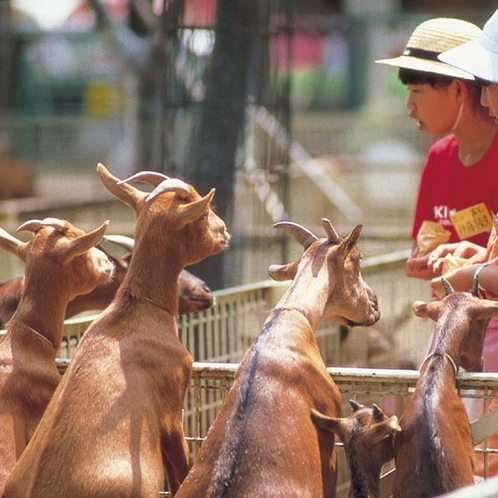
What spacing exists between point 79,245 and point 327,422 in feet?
3.95

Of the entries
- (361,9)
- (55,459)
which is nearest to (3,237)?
(55,459)

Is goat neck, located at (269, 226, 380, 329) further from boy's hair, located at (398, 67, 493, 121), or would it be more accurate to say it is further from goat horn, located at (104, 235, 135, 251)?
goat horn, located at (104, 235, 135, 251)

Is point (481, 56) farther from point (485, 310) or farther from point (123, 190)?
point (123, 190)

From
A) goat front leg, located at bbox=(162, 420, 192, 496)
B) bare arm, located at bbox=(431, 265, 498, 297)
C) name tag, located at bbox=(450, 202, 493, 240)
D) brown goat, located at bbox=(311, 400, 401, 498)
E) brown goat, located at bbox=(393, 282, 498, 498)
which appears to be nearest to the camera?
brown goat, located at bbox=(393, 282, 498, 498)

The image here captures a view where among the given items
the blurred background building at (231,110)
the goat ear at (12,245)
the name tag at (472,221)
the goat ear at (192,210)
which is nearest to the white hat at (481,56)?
the name tag at (472,221)

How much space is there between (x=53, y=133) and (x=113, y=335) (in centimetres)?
2084

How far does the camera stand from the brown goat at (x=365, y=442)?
4.17 meters

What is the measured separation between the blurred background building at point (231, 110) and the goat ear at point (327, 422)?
4071 millimetres

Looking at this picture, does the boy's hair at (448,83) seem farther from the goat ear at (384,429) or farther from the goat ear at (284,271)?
the goat ear at (384,429)

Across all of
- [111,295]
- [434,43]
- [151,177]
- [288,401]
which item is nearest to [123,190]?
[151,177]

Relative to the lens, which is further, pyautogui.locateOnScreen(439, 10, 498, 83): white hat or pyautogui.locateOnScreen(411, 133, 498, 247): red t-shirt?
pyautogui.locateOnScreen(411, 133, 498, 247): red t-shirt

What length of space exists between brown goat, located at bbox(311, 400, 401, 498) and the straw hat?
1833 millimetres

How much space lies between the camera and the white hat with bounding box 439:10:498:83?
16.0ft

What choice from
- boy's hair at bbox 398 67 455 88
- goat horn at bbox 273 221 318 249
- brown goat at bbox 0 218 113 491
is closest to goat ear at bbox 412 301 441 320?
goat horn at bbox 273 221 318 249
